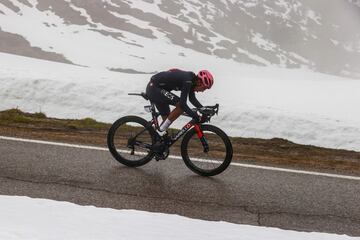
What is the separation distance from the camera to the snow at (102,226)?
3.80 metres

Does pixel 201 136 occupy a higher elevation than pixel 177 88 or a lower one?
lower

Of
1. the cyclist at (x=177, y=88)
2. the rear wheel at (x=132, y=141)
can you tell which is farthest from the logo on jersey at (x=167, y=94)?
the rear wheel at (x=132, y=141)

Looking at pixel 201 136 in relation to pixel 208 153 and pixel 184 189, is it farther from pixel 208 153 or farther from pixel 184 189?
pixel 184 189

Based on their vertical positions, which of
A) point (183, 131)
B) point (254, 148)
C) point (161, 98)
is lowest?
point (254, 148)

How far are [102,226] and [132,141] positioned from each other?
3.65m

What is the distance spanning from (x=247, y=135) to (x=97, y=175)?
21.0ft

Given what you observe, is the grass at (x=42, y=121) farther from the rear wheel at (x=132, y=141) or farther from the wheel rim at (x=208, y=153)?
the wheel rim at (x=208, y=153)

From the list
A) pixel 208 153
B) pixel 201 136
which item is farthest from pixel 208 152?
pixel 201 136

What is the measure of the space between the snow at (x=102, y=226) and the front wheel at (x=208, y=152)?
2.42 m

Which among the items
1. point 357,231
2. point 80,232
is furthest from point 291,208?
point 80,232

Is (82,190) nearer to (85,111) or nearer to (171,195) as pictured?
(171,195)

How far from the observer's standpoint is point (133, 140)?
7.70 meters

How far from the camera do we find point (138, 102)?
13820mm

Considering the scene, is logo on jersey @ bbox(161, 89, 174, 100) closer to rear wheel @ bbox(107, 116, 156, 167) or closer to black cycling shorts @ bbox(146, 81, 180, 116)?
black cycling shorts @ bbox(146, 81, 180, 116)
